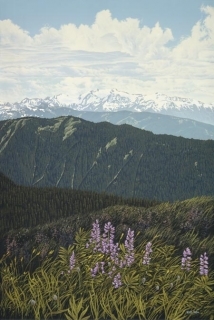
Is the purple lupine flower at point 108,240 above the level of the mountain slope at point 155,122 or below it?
below

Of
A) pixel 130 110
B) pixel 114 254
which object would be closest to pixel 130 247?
pixel 114 254

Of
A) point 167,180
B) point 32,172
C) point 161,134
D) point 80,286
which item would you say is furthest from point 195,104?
point 80,286

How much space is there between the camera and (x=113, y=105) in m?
6.18

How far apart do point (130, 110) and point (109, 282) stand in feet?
6.36

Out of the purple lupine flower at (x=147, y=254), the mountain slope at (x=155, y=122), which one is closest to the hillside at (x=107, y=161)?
the mountain slope at (x=155, y=122)

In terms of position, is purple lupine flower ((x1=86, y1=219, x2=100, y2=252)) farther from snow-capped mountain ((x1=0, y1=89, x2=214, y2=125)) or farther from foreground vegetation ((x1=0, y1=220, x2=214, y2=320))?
snow-capped mountain ((x1=0, y1=89, x2=214, y2=125))

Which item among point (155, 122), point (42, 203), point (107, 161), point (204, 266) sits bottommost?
point (204, 266)

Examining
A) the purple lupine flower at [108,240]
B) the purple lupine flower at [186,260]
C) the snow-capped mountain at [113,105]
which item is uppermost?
the snow-capped mountain at [113,105]

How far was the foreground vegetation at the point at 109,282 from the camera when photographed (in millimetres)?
5250

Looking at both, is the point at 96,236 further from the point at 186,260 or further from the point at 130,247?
the point at 186,260

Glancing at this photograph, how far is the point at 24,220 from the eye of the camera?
5.48 m

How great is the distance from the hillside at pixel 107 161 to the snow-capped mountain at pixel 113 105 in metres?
0.19

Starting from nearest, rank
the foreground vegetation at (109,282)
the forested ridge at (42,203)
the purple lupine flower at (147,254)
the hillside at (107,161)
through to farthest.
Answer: the foreground vegetation at (109,282) < the purple lupine flower at (147,254) < the forested ridge at (42,203) < the hillside at (107,161)

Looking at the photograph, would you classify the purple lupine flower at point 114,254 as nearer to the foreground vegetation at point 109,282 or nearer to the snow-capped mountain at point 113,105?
the foreground vegetation at point 109,282
